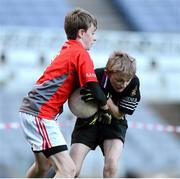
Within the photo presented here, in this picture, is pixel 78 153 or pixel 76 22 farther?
pixel 78 153

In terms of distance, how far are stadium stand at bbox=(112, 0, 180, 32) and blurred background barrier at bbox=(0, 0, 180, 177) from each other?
0.02 meters

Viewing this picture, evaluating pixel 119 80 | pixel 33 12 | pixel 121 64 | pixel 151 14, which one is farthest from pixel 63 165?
pixel 151 14

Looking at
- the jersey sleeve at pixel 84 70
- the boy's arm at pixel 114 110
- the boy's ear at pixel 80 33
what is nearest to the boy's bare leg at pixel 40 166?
the boy's arm at pixel 114 110

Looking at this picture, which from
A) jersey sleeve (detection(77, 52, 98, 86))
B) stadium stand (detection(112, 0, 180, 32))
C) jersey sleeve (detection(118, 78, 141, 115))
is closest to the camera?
jersey sleeve (detection(77, 52, 98, 86))

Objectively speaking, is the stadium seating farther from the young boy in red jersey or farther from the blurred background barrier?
the young boy in red jersey

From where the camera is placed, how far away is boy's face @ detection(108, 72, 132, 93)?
19.0 ft

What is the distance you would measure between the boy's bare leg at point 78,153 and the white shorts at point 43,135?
55 centimetres

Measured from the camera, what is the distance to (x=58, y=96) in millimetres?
5566

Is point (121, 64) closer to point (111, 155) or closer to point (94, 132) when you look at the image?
point (94, 132)

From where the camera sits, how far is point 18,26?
47.0 feet

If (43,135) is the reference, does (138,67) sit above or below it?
below

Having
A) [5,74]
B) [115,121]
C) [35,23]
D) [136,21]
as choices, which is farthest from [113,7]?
[115,121]

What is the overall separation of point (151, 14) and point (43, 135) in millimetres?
9698

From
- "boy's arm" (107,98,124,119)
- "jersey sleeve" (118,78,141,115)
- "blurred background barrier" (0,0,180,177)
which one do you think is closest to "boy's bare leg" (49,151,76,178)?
"boy's arm" (107,98,124,119)
